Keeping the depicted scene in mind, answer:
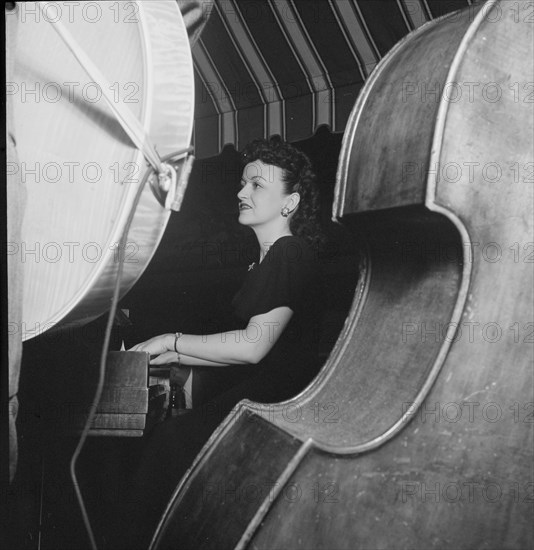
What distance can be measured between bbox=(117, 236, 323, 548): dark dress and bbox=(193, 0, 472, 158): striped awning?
3.89ft

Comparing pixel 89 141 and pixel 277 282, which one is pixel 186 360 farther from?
pixel 89 141

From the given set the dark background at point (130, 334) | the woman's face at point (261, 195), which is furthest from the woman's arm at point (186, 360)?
the woman's face at point (261, 195)

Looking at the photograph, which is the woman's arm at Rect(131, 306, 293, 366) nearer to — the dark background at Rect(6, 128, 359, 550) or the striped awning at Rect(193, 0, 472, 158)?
the dark background at Rect(6, 128, 359, 550)

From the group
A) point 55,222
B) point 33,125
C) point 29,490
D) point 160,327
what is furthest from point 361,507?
point 160,327

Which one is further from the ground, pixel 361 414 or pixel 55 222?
pixel 55 222

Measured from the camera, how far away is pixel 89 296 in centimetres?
77

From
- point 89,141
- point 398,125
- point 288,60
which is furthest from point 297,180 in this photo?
point 89,141

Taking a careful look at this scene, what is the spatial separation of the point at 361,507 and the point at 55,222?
0.55 m

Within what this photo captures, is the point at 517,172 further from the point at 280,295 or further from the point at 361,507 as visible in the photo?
the point at 280,295

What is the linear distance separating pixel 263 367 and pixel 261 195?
548 millimetres

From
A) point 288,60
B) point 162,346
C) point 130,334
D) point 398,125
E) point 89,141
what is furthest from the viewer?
point 288,60

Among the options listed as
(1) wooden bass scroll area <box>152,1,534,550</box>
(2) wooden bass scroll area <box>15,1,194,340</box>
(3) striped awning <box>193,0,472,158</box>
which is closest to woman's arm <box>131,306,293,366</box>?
(1) wooden bass scroll area <box>152,1,534,550</box>

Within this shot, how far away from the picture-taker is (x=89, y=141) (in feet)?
2.59

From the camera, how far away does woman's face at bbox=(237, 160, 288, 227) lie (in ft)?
6.09
